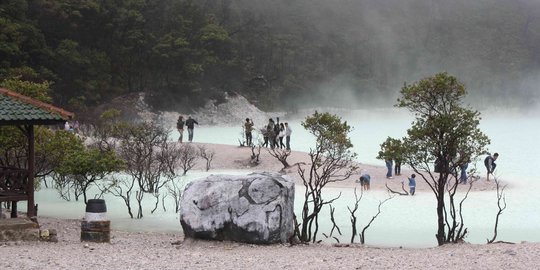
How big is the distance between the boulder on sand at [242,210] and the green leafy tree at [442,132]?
3372mm

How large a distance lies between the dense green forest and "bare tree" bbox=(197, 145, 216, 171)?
9.22m

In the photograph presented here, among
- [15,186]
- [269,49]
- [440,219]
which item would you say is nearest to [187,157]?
[15,186]

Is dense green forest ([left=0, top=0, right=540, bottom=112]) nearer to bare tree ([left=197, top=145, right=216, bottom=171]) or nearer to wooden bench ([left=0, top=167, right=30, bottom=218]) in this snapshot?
wooden bench ([left=0, top=167, right=30, bottom=218])

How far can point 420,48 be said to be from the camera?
133 meters

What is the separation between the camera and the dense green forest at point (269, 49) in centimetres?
6078

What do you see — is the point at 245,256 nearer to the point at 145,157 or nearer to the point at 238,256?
the point at 238,256

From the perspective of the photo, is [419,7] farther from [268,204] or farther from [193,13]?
[268,204]

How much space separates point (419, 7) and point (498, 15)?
684 inches

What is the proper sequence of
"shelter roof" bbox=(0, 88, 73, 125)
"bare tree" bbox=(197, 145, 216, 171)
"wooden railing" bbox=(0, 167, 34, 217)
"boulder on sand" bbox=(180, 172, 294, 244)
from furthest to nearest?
"bare tree" bbox=(197, 145, 216, 171)
"wooden railing" bbox=(0, 167, 34, 217)
"boulder on sand" bbox=(180, 172, 294, 244)
"shelter roof" bbox=(0, 88, 73, 125)

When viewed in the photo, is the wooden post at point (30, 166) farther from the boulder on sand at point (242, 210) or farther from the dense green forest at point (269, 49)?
the dense green forest at point (269, 49)

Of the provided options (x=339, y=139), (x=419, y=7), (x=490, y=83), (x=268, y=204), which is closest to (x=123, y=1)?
(x=339, y=139)

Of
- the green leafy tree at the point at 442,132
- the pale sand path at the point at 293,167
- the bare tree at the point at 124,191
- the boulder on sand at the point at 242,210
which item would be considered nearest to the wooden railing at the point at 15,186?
the boulder on sand at the point at 242,210

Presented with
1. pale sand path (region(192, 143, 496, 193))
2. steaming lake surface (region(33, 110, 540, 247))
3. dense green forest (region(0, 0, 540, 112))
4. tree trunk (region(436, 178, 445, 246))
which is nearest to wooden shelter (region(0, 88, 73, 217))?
steaming lake surface (region(33, 110, 540, 247))

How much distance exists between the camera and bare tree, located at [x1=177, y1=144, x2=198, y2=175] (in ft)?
95.0
